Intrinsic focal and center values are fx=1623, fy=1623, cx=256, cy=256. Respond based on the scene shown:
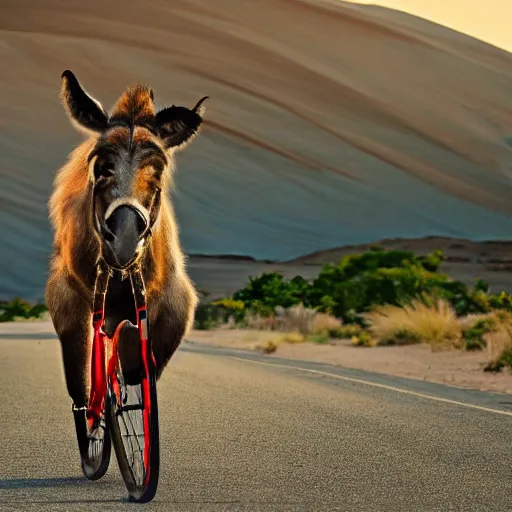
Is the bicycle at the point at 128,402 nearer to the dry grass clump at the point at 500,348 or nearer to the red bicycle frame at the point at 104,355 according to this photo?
the red bicycle frame at the point at 104,355

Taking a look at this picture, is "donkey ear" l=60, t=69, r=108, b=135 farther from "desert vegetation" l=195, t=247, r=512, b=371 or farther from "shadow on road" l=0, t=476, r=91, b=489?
"desert vegetation" l=195, t=247, r=512, b=371

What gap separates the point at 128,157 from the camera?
855 cm

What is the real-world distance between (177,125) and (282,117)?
9430 centimetres

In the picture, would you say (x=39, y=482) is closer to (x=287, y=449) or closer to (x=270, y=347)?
(x=287, y=449)

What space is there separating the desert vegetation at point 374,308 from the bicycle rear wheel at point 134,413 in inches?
725

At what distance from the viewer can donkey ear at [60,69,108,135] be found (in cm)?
886

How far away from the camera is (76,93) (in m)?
8.90

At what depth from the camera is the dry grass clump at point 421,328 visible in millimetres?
31703

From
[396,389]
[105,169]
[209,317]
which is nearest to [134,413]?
[105,169]

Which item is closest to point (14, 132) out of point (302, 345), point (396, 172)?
point (396, 172)

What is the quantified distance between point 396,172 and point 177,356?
7321cm

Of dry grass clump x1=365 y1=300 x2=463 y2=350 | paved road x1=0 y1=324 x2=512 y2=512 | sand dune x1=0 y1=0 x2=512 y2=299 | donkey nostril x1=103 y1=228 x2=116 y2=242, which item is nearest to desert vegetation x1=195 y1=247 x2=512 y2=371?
dry grass clump x1=365 y1=300 x2=463 y2=350

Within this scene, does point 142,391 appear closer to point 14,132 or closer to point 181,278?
point 181,278

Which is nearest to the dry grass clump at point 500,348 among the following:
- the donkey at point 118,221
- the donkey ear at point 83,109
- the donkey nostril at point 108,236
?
the donkey at point 118,221
